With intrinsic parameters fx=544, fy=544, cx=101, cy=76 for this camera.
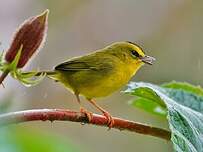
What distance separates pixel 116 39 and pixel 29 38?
480 cm

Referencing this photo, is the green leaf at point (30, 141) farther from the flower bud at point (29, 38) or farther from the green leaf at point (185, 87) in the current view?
the green leaf at point (185, 87)

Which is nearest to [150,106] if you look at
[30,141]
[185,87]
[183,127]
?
[185,87]

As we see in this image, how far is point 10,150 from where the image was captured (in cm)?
52

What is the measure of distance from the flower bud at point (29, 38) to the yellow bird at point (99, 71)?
37.4 inches

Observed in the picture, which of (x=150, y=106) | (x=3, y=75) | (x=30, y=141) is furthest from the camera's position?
(x=150, y=106)

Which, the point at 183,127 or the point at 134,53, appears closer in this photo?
the point at 183,127

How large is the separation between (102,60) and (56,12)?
3.14 m

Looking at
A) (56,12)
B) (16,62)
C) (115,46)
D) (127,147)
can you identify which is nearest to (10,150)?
(16,62)

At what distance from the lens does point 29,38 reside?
3.81 ft

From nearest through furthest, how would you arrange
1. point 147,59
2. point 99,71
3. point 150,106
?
point 150,106, point 99,71, point 147,59

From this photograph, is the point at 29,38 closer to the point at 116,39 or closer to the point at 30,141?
the point at 30,141

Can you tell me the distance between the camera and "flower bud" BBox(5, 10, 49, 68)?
3.67ft

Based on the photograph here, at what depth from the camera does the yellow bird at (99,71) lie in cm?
229

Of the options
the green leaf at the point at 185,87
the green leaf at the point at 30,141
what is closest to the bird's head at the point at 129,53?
the green leaf at the point at 185,87
